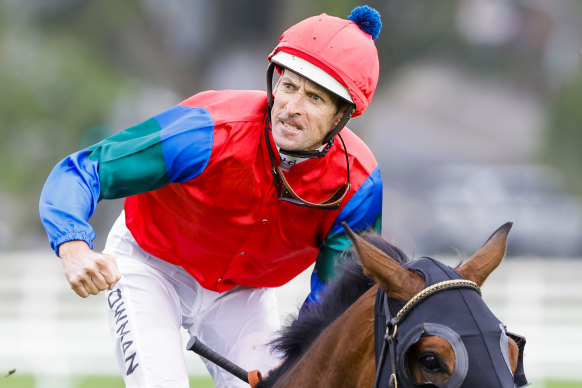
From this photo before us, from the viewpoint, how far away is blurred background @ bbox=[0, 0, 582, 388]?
61.3 ft

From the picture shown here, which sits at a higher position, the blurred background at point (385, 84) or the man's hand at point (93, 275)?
the blurred background at point (385, 84)

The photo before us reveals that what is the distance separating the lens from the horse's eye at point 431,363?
2572 millimetres

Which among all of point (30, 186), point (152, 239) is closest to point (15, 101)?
point (30, 186)

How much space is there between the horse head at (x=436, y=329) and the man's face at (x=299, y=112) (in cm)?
90

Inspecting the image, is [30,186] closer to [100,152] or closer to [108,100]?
[108,100]

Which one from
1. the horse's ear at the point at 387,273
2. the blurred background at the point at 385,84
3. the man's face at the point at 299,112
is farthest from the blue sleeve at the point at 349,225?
the blurred background at the point at 385,84

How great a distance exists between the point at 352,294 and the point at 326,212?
2.40ft

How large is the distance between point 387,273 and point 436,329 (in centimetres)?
22

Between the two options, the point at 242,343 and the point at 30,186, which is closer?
the point at 242,343

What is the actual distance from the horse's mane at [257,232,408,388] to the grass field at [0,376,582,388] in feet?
17.7

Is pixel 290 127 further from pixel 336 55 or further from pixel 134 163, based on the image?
pixel 134 163

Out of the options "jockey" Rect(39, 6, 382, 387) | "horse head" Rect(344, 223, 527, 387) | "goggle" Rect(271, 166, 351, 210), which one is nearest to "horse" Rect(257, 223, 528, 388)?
"horse head" Rect(344, 223, 527, 387)

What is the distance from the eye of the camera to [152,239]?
4035 millimetres

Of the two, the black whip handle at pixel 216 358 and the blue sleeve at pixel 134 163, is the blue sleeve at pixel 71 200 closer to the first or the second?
the blue sleeve at pixel 134 163
